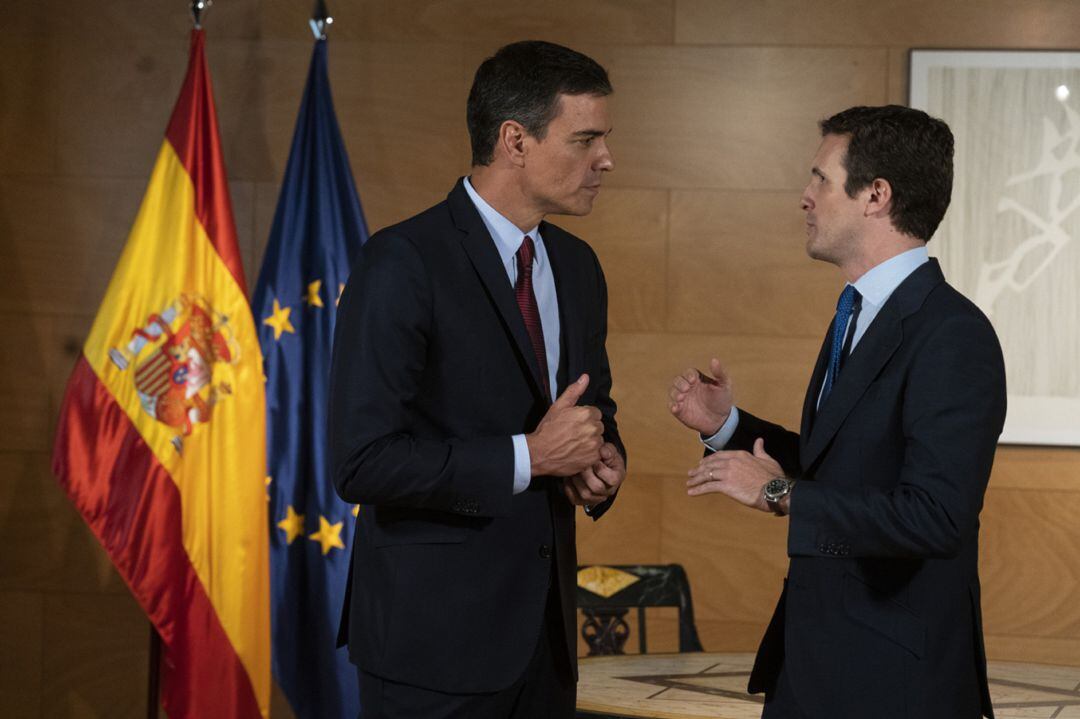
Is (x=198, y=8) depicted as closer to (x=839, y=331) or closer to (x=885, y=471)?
(x=839, y=331)

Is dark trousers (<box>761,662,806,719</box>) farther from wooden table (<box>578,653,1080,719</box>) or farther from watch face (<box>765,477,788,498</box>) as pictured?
wooden table (<box>578,653,1080,719</box>)

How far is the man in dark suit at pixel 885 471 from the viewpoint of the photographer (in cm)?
177

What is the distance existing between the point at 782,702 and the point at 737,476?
15.0 inches

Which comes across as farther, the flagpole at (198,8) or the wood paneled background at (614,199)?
the wood paneled background at (614,199)

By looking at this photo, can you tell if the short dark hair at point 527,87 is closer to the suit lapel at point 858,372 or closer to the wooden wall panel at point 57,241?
the suit lapel at point 858,372

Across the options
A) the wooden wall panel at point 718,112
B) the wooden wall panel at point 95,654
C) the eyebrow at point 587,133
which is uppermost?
the wooden wall panel at point 718,112

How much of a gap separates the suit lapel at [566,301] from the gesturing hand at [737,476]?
32 centimetres

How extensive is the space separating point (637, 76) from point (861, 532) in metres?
2.60

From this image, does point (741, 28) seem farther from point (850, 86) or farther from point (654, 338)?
point (654, 338)

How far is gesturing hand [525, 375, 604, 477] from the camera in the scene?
1.92m

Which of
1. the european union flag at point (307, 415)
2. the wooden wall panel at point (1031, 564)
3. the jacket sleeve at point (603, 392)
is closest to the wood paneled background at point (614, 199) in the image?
the wooden wall panel at point (1031, 564)

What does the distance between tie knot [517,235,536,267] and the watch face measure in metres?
0.60

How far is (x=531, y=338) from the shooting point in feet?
6.84

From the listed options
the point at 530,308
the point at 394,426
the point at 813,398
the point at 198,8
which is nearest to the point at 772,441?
the point at 813,398
